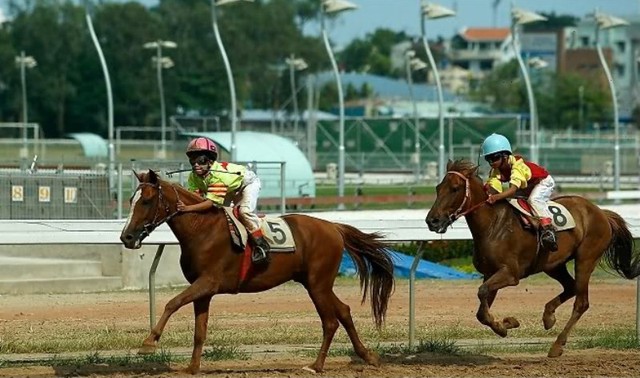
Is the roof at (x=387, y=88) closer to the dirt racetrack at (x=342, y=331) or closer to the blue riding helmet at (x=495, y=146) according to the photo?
the dirt racetrack at (x=342, y=331)

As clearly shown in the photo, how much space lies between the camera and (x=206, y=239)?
36.9 feet

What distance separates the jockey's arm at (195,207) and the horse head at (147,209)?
58 mm

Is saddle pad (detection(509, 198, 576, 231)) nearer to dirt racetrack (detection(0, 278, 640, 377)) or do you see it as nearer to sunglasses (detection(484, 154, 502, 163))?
sunglasses (detection(484, 154, 502, 163))

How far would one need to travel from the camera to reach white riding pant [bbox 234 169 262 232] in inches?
451

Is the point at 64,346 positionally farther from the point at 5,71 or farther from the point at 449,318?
the point at 5,71

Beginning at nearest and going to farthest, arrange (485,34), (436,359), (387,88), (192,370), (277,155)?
(192,370) → (436,359) → (277,155) → (387,88) → (485,34)

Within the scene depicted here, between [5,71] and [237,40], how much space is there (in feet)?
48.8

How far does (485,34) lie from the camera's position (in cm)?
17150

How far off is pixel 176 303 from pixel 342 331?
4294 millimetres

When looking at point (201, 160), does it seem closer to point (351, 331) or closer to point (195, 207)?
point (195, 207)

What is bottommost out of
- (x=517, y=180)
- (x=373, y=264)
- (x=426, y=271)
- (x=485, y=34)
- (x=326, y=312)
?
(x=426, y=271)

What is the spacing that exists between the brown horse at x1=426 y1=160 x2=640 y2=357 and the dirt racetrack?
0.55 m

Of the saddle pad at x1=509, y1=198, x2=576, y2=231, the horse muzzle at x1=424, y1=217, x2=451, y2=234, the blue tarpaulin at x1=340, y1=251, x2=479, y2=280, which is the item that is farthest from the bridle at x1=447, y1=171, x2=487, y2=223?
the blue tarpaulin at x1=340, y1=251, x2=479, y2=280

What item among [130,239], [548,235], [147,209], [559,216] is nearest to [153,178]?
[147,209]
